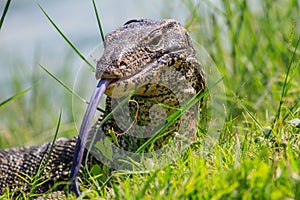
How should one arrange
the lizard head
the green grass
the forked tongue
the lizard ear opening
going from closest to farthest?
the green grass, the forked tongue, the lizard head, the lizard ear opening

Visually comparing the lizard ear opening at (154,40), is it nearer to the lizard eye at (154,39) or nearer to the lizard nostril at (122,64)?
the lizard eye at (154,39)

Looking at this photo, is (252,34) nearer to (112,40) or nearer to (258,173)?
(112,40)

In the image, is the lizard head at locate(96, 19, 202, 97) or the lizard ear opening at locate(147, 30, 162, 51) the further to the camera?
the lizard ear opening at locate(147, 30, 162, 51)

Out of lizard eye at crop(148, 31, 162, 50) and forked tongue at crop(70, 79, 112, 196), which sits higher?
lizard eye at crop(148, 31, 162, 50)

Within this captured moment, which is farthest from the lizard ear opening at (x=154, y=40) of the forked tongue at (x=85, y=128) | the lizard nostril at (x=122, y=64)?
the forked tongue at (x=85, y=128)

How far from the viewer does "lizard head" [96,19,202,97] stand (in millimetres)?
3227

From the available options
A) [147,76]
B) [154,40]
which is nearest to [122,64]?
[147,76]

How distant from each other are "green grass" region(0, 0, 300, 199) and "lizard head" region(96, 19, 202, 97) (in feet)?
1.56

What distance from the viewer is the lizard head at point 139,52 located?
3.23 meters

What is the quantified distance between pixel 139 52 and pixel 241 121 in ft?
5.38

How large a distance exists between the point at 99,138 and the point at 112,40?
861 millimetres

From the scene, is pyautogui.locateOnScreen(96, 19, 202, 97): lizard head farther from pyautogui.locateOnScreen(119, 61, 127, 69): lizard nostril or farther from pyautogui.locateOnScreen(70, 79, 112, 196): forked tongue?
pyautogui.locateOnScreen(70, 79, 112, 196): forked tongue

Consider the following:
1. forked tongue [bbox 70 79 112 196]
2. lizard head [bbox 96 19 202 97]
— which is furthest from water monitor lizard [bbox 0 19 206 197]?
forked tongue [bbox 70 79 112 196]

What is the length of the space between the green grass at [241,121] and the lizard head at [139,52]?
48cm
